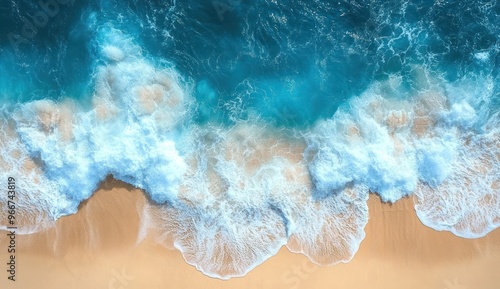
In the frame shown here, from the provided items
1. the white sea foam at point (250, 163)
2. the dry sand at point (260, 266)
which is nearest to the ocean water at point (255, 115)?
the white sea foam at point (250, 163)

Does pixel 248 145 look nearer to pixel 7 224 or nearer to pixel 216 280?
pixel 216 280

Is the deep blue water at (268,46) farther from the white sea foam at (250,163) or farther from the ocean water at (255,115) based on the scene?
the white sea foam at (250,163)

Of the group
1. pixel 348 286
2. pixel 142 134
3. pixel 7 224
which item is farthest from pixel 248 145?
pixel 7 224

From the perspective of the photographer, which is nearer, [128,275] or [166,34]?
[128,275]

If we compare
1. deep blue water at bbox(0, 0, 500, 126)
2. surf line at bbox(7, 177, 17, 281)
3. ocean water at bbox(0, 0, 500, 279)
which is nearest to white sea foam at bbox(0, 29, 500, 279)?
ocean water at bbox(0, 0, 500, 279)

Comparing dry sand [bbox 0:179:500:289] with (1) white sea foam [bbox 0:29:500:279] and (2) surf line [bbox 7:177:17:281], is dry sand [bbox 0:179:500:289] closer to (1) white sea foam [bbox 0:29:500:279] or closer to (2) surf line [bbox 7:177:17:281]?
(2) surf line [bbox 7:177:17:281]

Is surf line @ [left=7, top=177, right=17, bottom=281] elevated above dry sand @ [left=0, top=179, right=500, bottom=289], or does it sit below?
above
